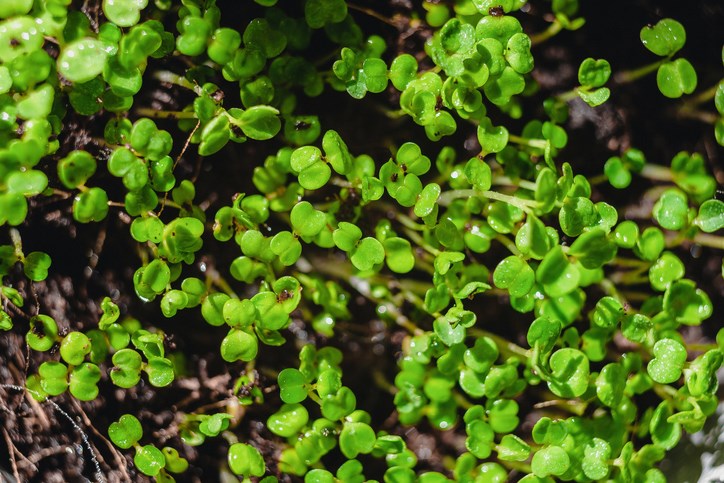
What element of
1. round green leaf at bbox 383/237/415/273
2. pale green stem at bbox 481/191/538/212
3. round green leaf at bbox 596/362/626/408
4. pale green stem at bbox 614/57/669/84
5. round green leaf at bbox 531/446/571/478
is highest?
pale green stem at bbox 614/57/669/84

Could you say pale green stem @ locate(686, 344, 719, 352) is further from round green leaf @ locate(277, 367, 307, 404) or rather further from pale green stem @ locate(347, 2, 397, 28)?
pale green stem @ locate(347, 2, 397, 28)

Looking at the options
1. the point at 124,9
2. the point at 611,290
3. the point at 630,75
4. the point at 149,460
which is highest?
the point at 124,9

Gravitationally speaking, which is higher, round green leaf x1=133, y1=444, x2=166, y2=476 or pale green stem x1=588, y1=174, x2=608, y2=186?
pale green stem x1=588, y1=174, x2=608, y2=186

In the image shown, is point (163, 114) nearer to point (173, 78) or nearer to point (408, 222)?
point (173, 78)

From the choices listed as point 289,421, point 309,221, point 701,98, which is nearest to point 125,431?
point 289,421

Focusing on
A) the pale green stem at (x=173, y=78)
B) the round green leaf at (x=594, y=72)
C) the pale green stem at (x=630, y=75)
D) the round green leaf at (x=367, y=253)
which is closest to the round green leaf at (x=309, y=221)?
the round green leaf at (x=367, y=253)

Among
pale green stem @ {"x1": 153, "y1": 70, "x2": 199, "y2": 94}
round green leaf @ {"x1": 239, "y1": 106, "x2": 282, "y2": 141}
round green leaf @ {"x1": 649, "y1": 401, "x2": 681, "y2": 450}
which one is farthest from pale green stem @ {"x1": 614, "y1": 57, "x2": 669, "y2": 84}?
pale green stem @ {"x1": 153, "y1": 70, "x2": 199, "y2": 94}

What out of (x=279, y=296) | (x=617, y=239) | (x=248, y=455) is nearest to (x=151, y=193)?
(x=279, y=296)

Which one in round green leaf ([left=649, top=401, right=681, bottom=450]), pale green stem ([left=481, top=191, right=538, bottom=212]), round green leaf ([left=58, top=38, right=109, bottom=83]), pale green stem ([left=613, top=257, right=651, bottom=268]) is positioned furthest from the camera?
pale green stem ([left=613, top=257, right=651, bottom=268])

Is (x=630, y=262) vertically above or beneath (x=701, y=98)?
beneath
